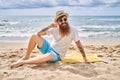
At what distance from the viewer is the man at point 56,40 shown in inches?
188

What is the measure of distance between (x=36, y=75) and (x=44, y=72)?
181mm

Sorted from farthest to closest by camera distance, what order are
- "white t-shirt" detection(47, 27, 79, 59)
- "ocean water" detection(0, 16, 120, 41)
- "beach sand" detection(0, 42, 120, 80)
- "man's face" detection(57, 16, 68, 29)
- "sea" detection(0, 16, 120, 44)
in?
1. "ocean water" detection(0, 16, 120, 41)
2. "sea" detection(0, 16, 120, 44)
3. "white t-shirt" detection(47, 27, 79, 59)
4. "man's face" detection(57, 16, 68, 29)
5. "beach sand" detection(0, 42, 120, 80)

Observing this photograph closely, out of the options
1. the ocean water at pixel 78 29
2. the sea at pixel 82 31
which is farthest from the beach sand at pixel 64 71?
the ocean water at pixel 78 29

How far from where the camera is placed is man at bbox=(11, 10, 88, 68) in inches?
188

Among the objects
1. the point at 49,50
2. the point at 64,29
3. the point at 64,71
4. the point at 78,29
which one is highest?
the point at 78,29

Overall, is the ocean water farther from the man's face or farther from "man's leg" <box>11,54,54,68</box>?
the man's face

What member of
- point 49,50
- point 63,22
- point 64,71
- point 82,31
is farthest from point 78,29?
point 64,71

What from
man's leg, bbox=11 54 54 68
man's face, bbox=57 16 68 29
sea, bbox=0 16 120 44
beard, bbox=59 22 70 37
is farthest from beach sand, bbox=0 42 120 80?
sea, bbox=0 16 120 44

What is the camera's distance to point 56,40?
16.3 ft

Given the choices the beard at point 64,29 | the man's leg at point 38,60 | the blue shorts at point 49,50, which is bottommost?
the man's leg at point 38,60

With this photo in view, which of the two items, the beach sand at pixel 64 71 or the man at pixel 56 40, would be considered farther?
the man at pixel 56 40

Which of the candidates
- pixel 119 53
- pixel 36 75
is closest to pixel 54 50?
pixel 36 75

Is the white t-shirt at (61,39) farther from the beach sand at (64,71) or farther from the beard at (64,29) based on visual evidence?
the beach sand at (64,71)

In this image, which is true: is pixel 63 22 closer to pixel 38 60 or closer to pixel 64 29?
pixel 64 29
